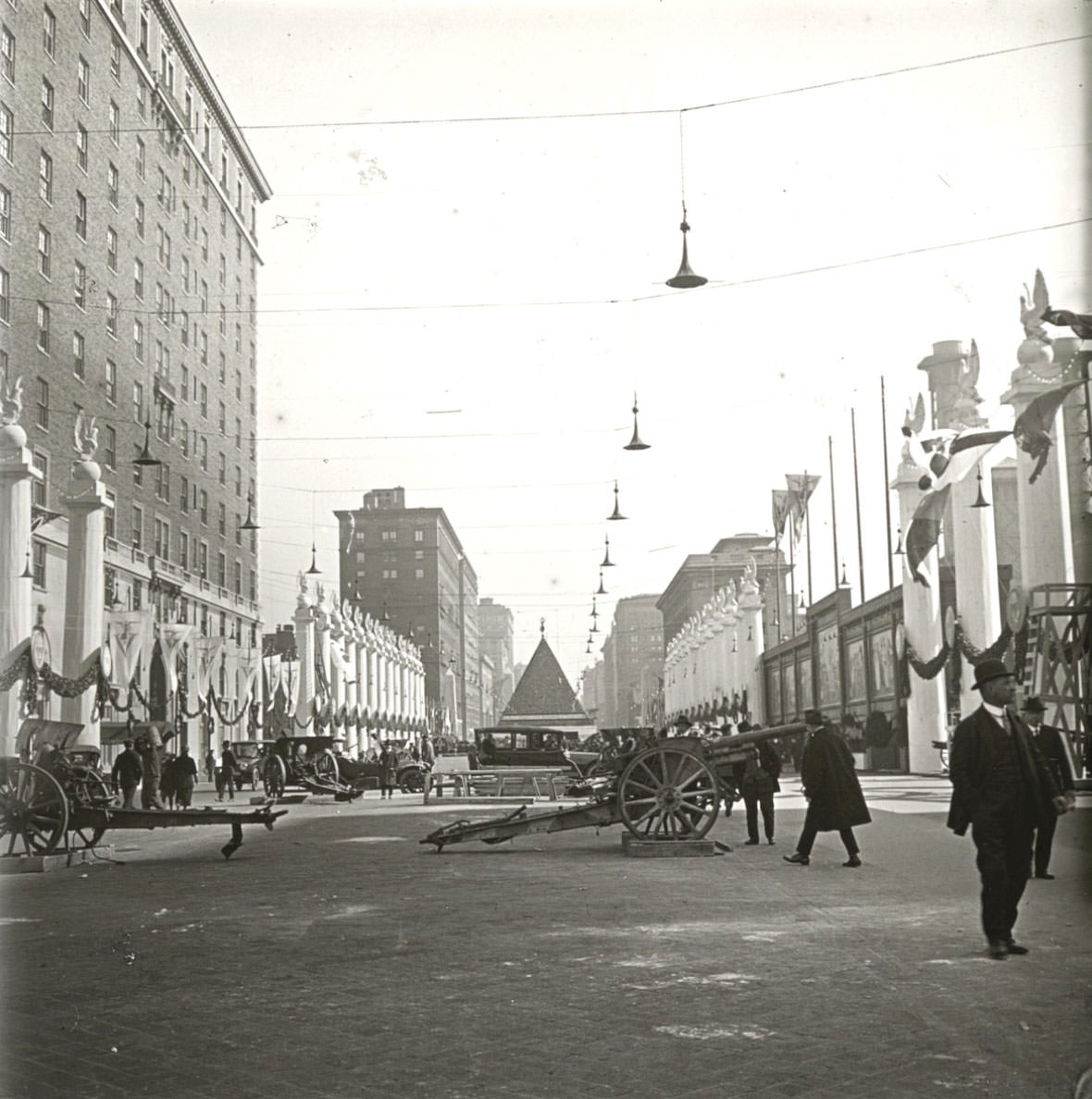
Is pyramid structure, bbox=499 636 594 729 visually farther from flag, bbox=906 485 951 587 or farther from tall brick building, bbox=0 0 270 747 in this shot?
flag, bbox=906 485 951 587

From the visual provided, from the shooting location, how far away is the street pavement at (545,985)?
579cm

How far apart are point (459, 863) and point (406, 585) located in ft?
439

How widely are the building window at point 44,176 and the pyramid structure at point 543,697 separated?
44264 mm

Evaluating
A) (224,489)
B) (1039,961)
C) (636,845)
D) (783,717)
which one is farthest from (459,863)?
(224,489)

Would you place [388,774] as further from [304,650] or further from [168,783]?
[304,650]

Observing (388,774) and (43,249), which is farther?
(43,249)

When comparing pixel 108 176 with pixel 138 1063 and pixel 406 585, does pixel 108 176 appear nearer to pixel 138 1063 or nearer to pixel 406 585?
pixel 138 1063

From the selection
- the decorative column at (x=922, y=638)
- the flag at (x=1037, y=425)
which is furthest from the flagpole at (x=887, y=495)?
the flag at (x=1037, y=425)

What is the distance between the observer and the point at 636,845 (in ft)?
53.0

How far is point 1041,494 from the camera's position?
2645 cm

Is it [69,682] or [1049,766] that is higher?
[69,682]

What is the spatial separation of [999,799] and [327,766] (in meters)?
29.5

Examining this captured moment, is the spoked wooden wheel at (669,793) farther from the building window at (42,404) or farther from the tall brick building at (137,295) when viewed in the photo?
the building window at (42,404)

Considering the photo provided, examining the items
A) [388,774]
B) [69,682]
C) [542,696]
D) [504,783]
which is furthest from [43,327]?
[542,696]
